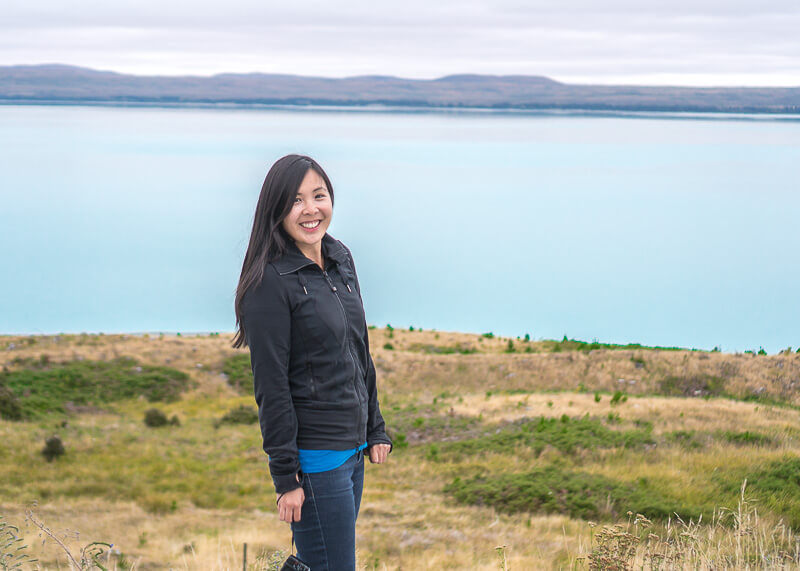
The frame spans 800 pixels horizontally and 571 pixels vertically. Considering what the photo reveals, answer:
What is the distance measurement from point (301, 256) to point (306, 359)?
1.66 feet

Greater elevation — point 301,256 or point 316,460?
point 301,256

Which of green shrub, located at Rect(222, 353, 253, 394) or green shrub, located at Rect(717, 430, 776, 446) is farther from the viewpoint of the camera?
green shrub, located at Rect(222, 353, 253, 394)

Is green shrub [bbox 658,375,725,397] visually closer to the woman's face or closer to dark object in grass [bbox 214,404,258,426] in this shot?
dark object in grass [bbox 214,404,258,426]

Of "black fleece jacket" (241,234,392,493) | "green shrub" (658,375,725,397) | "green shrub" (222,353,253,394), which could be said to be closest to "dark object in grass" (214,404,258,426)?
"green shrub" (222,353,253,394)

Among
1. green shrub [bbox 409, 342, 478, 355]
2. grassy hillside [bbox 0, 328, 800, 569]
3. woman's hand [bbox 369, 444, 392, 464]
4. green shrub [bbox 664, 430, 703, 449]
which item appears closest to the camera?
woman's hand [bbox 369, 444, 392, 464]

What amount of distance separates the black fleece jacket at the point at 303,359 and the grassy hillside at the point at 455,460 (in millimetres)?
1865

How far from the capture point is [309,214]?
3.62 meters

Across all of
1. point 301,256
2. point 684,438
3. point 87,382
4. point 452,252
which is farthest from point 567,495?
point 452,252

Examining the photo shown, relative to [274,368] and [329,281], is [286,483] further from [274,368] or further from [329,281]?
[329,281]

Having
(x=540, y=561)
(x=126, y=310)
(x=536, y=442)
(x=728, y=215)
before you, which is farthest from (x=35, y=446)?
(x=728, y=215)

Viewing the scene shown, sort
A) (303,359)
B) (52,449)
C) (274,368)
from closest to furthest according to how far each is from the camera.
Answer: (274,368) < (303,359) < (52,449)

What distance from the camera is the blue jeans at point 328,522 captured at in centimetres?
348

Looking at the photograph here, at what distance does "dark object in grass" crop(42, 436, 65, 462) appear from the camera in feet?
53.6

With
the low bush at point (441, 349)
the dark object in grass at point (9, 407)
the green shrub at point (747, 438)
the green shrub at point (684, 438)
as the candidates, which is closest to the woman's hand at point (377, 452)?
the green shrub at point (684, 438)
